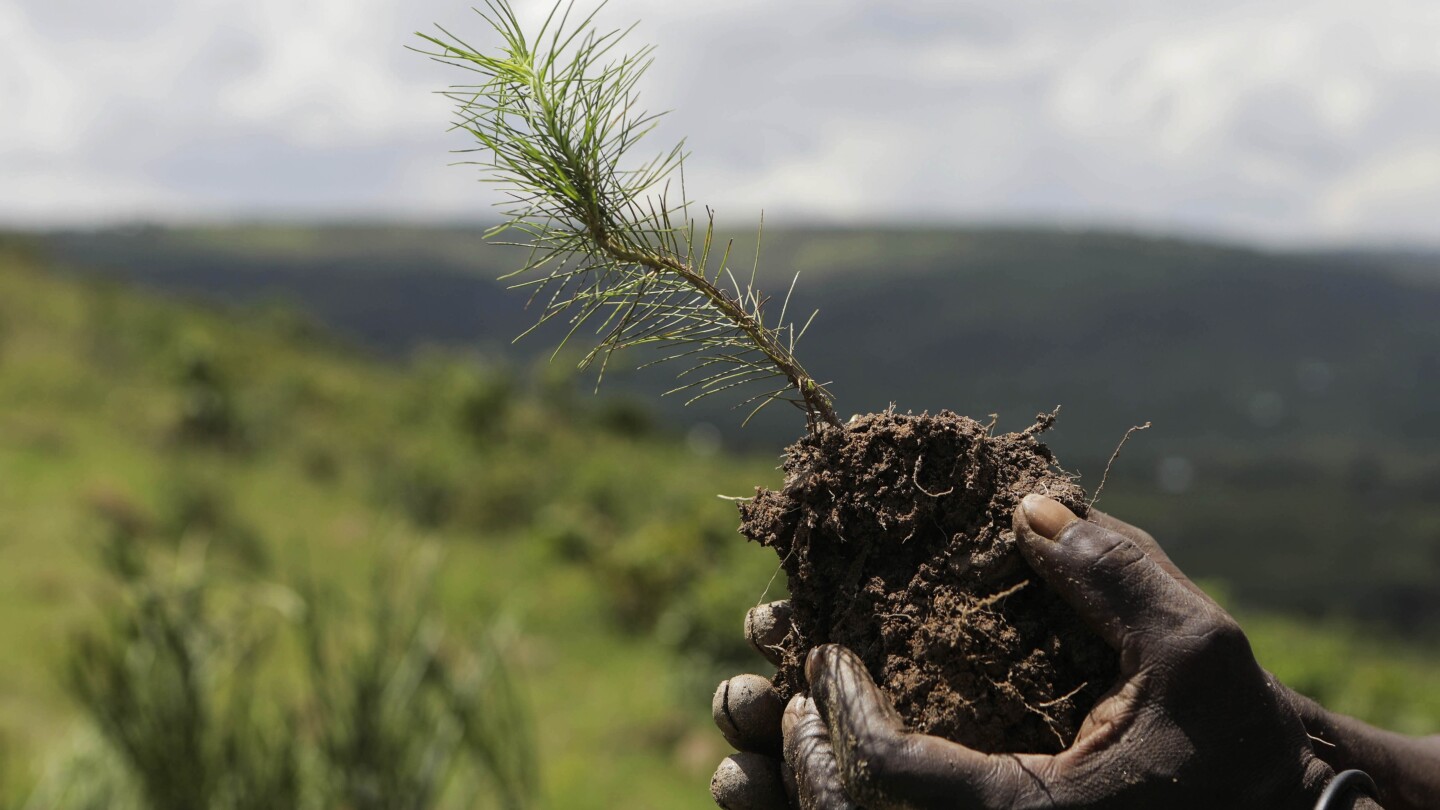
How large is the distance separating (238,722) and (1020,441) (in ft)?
9.04

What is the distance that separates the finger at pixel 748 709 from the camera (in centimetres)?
157

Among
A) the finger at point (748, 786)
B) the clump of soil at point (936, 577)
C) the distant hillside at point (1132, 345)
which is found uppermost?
the clump of soil at point (936, 577)

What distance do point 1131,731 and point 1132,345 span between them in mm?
53161

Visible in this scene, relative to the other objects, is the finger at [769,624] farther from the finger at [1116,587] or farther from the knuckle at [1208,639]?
the knuckle at [1208,639]

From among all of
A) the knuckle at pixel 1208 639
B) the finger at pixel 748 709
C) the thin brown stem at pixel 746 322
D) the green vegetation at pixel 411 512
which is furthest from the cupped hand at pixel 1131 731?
the green vegetation at pixel 411 512

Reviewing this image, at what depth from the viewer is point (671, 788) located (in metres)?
6.14

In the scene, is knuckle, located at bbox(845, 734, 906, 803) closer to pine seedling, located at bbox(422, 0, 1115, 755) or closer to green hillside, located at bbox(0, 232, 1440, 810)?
pine seedling, located at bbox(422, 0, 1115, 755)

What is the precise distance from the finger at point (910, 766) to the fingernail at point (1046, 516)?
0.29 metres

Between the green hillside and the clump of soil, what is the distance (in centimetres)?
241

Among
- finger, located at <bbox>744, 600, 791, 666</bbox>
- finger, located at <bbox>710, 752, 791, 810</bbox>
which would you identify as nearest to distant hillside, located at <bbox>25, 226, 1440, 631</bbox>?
finger, located at <bbox>744, 600, 791, 666</bbox>

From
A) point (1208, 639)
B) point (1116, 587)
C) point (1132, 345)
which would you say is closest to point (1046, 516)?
point (1116, 587)

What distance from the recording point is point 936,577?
1409 millimetres

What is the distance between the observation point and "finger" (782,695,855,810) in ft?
4.42

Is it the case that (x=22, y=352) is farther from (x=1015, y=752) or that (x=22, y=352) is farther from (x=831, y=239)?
(x=831, y=239)
